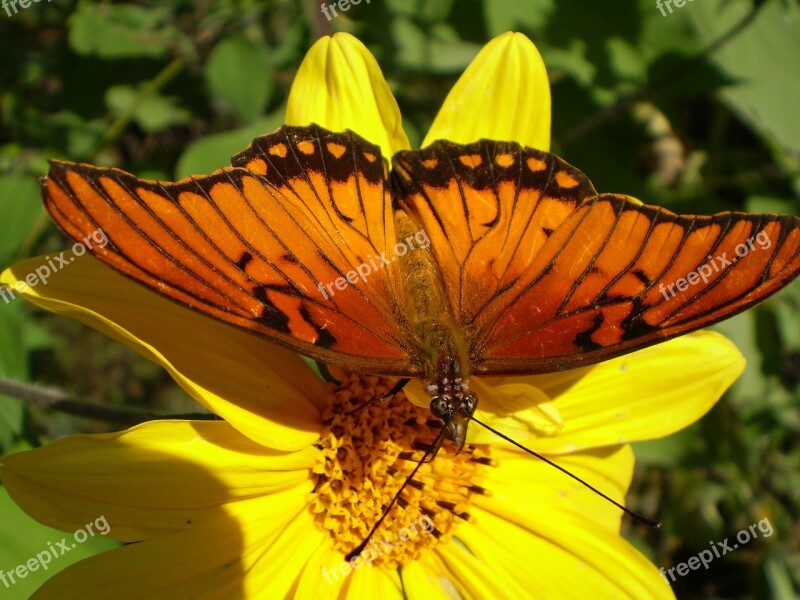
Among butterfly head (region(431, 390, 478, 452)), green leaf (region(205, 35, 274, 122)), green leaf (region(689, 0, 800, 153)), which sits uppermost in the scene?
green leaf (region(205, 35, 274, 122))

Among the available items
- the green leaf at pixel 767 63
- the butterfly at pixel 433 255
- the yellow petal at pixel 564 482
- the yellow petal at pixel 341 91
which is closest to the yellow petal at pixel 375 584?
the yellow petal at pixel 564 482

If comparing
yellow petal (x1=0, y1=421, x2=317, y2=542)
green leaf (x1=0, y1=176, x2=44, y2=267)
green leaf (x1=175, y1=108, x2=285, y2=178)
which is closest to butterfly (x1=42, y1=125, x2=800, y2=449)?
yellow petal (x1=0, y1=421, x2=317, y2=542)

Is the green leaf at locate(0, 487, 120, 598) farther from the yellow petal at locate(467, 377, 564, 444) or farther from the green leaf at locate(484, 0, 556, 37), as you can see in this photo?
the green leaf at locate(484, 0, 556, 37)

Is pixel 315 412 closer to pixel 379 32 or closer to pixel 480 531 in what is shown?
pixel 480 531

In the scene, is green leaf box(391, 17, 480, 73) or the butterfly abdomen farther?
green leaf box(391, 17, 480, 73)

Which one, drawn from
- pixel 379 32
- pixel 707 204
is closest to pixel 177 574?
pixel 379 32

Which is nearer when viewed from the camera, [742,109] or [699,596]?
[742,109]

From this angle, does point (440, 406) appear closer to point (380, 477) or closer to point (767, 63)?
point (380, 477)
